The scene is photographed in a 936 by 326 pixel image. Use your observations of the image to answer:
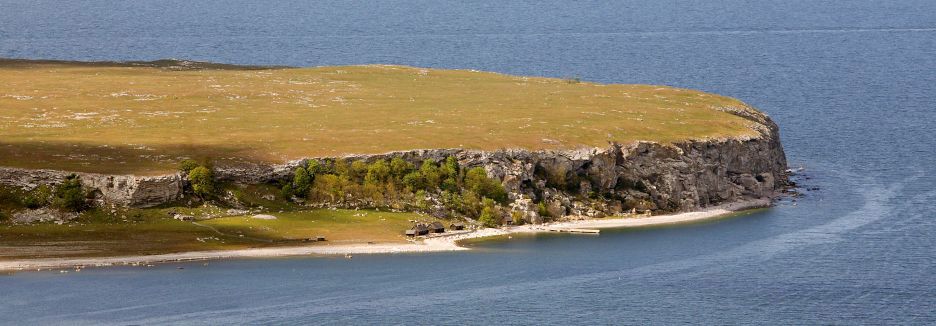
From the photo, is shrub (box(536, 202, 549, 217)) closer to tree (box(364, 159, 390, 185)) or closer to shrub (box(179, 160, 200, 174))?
tree (box(364, 159, 390, 185))

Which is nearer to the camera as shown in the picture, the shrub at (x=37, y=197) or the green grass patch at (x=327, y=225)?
the shrub at (x=37, y=197)

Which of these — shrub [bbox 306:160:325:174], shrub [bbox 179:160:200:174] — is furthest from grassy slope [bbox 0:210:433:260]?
shrub [bbox 179:160:200:174]

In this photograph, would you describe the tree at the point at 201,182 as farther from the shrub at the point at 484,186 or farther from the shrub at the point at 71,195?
the shrub at the point at 484,186

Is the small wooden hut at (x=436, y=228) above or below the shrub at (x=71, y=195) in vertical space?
below

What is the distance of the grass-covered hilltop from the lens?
5138 inches

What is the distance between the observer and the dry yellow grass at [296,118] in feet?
471

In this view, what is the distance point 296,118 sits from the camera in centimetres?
16438

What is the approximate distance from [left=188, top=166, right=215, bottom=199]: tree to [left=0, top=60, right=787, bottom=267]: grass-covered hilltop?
0.55 ft

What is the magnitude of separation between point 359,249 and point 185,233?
14.4 metres

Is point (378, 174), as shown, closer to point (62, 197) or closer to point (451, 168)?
point (451, 168)

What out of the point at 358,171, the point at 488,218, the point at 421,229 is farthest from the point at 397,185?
the point at 488,218

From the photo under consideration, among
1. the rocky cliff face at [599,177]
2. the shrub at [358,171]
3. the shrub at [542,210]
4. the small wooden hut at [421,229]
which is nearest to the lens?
the rocky cliff face at [599,177]

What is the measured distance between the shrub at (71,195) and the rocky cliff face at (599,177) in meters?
0.82

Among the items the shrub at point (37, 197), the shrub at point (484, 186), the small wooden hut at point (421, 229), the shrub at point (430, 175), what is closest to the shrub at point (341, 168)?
the shrub at point (430, 175)
